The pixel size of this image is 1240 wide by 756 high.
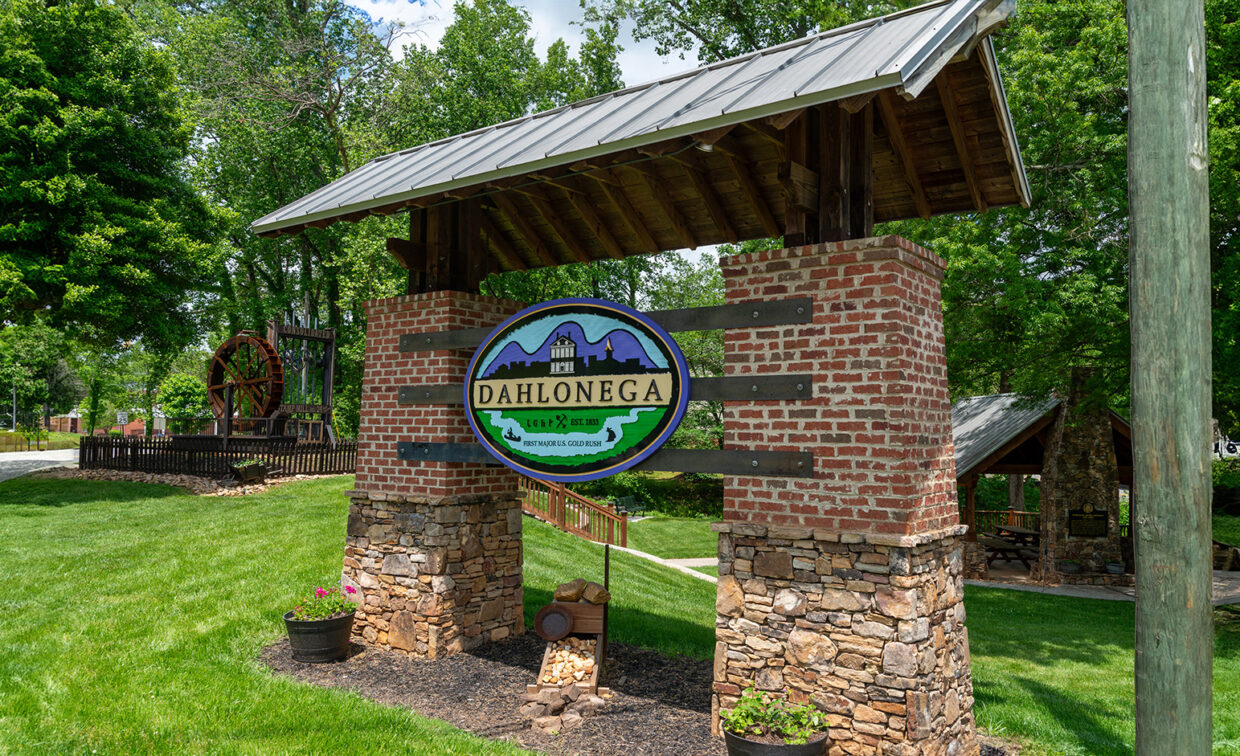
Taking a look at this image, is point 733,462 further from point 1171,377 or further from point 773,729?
point 1171,377

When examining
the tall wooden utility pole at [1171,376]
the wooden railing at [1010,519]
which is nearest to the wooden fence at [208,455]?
the wooden railing at [1010,519]

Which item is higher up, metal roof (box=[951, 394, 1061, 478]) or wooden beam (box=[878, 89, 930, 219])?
wooden beam (box=[878, 89, 930, 219])

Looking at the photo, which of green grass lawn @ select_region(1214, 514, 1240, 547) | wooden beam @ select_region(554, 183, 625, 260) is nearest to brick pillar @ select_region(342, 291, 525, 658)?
wooden beam @ select_region(554, 183, 625, 260)

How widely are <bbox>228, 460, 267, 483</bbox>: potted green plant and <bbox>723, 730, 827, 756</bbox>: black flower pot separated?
1642 cm

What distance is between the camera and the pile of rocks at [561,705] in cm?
613

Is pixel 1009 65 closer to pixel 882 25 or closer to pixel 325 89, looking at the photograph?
pixel 882 25

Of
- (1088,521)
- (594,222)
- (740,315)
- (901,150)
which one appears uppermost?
(901,150)

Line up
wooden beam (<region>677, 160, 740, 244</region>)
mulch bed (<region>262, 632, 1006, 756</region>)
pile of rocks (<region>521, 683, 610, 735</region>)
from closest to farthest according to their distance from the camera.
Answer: mulch bed (<region>262, 632, 1006, 756</region>) → pile of rocks (<region>521, 683, 610, 735</region>) → wooden beam (<region>677, 160, 740, 244</region>)

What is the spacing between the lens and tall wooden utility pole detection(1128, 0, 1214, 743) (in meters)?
3.59

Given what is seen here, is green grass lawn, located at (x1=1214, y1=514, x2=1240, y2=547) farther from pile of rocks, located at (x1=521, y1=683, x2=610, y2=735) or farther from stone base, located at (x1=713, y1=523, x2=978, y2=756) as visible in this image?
pile of rocks, located at (x1=521, y1=683, x2=610, y2=735)

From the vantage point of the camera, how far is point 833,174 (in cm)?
564

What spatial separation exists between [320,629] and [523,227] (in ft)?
15.0

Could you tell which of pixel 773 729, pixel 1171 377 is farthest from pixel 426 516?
pixel 1171 377

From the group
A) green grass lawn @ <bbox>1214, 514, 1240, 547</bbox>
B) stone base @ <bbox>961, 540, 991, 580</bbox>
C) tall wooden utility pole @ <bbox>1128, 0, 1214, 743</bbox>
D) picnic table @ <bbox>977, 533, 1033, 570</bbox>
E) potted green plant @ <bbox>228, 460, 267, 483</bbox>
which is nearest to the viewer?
tall wooden utility pole @ <bbox>1128, 0, 1214, 743</bbox>
